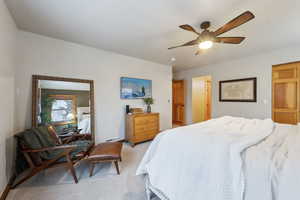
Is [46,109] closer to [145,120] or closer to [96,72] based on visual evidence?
[96,72]

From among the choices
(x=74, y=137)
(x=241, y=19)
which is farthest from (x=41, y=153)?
(x=241, y=19)

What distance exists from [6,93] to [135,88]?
2.64 metres

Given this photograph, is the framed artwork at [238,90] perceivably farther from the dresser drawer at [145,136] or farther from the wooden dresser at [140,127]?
the dresser drawer at [145,136]

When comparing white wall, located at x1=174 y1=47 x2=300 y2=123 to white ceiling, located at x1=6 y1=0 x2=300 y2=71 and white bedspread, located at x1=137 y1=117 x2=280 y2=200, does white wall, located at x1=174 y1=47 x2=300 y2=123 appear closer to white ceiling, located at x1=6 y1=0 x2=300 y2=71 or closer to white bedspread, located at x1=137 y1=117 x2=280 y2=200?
white ceiling, located at x1=6 y1=0 x2=300 y2=71

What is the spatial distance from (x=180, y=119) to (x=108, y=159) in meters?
4.42

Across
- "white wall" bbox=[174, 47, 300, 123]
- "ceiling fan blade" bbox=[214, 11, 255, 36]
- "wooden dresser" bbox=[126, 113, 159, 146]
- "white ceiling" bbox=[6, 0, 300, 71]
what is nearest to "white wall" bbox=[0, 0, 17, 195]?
"white ceiling" bbox=[6, 0, 300, 71]

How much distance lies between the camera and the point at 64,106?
2.73m

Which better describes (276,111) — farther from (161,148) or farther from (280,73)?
(161,148)

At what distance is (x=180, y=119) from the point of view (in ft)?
19.5

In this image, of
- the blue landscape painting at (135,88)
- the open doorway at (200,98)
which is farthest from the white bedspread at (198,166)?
the open doorway at (200,98)

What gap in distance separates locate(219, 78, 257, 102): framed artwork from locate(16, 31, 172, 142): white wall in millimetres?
1892

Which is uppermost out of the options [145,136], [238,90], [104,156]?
[238,90]

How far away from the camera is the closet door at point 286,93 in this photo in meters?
3.13

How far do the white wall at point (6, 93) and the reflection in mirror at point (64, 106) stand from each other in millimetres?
572
